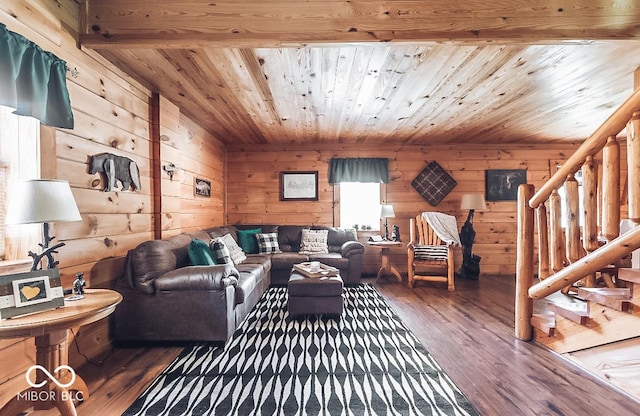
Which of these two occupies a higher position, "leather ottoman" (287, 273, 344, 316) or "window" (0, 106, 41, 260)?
"window" (0, 106, 41, 260)

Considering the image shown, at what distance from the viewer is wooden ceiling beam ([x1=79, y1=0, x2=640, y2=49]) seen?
76.9 inches

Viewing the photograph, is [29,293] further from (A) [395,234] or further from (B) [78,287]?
(A) [395,234]

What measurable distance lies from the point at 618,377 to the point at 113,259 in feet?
12.1

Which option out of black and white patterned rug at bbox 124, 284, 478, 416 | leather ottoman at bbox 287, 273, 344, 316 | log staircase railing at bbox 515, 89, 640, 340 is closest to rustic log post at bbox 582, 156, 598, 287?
log staircase railing at bbox 515, 89, 640, 340

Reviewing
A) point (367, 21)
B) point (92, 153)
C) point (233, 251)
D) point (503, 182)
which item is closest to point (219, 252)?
point (233, 251)

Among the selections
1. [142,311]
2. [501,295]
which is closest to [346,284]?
[501,295]

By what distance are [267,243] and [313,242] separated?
2.45 ft

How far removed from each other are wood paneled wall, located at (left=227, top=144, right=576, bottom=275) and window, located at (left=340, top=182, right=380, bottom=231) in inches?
8.4

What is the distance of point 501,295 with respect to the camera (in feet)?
12.8

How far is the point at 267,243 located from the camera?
4.72m

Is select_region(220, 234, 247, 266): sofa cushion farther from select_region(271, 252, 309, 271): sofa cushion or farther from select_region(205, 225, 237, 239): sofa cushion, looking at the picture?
select_region(271, 252, 309, 271): sofa cushion

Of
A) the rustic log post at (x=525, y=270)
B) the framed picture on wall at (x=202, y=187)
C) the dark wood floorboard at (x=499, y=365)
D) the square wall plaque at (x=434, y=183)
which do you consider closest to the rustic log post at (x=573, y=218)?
the rustic log post at (x=525, y=270)

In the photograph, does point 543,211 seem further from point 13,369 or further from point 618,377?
point 13,369

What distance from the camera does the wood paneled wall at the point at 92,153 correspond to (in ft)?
5.69
